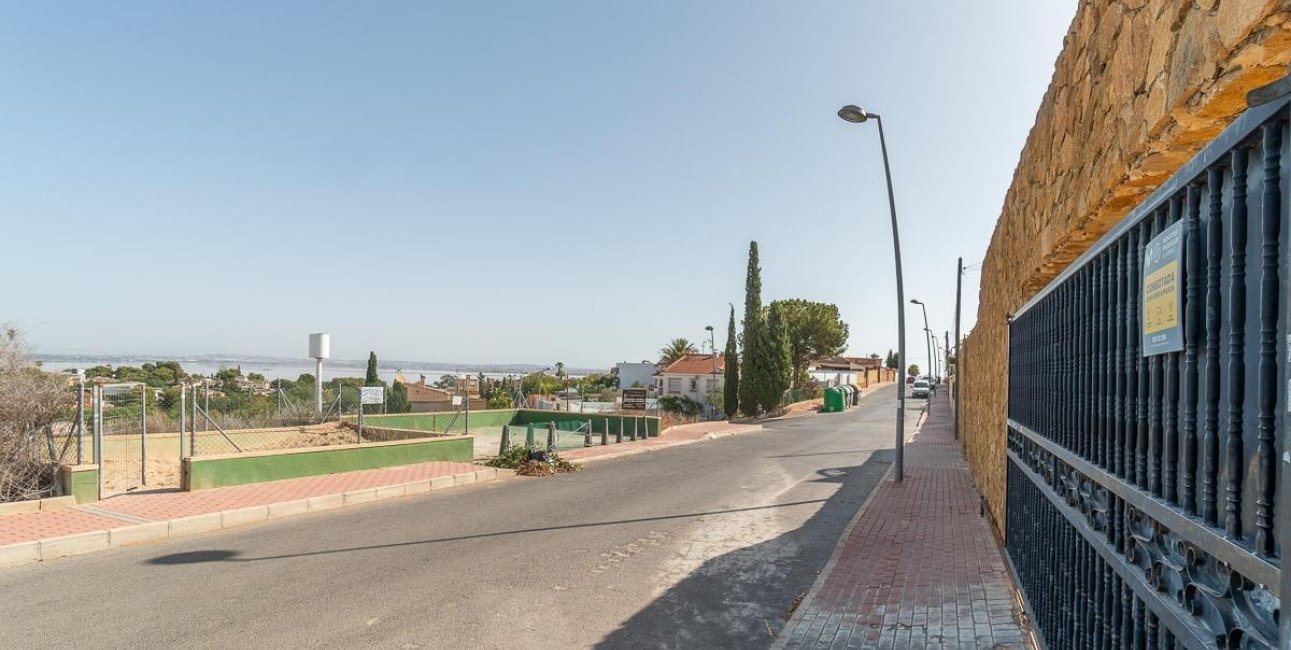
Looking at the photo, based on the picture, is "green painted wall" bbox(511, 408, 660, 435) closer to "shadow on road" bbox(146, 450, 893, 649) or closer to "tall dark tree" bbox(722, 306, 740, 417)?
"shadow on road" bbox(146, 450, 893, 649)

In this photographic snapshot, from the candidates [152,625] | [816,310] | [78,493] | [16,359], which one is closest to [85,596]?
[152,625]

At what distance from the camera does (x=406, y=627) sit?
5742 mm

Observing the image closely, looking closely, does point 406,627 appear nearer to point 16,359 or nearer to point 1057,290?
point 1057,290

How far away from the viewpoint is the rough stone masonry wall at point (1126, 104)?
6.91ft

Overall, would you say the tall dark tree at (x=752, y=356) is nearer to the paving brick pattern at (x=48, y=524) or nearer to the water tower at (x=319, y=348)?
the water tower at (x=319, y=348)

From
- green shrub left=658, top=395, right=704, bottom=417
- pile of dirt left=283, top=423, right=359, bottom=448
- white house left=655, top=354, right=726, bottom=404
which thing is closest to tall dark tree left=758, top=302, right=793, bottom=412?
green shrub left=658, top=395, right=704, bottom=417

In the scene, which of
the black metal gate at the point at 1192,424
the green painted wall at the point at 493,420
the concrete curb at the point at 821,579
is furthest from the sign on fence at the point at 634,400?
the black metal gate at the point at 1192,424

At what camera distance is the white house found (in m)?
61.6

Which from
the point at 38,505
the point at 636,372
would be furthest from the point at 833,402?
the point at 636,372

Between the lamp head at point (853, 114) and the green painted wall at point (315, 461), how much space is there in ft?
34.6

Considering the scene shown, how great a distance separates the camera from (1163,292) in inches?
93.0

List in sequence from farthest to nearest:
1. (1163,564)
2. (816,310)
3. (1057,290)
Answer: (816,310) < (1057,290) < (1163,564)

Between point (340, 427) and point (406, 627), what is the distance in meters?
16.9

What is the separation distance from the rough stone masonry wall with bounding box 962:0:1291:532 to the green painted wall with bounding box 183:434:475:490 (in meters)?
11.9
